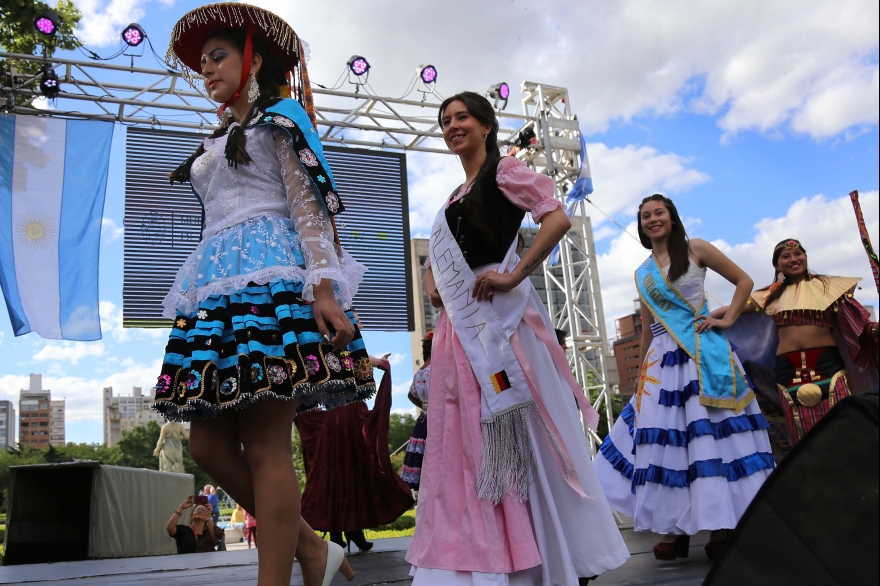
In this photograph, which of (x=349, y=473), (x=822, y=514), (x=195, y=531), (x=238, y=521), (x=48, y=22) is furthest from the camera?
(x=238, y=521)

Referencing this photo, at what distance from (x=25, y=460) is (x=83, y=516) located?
7297 millimetres

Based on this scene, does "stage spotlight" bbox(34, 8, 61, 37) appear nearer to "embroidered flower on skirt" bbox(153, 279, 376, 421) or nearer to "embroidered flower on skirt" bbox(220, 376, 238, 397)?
"embroidered flower on skirt" bbox(153, 279, 376, 421)

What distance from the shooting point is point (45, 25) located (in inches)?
320

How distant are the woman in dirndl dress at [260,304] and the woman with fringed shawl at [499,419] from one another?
1.17 feet

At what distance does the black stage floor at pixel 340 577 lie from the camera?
2.85 meters

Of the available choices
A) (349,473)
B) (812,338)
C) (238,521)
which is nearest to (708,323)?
(812,338)

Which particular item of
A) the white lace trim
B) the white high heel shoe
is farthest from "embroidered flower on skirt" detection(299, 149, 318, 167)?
the white high heel shoe

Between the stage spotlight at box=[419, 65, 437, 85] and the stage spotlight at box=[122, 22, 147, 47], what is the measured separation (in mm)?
3309

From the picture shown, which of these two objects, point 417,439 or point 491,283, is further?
point 417,439

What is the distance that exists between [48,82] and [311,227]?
7508mm

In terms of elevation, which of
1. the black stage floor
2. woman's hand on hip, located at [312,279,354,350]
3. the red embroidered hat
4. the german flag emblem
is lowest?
the black stage floor

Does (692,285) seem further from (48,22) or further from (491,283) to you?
(48,22)

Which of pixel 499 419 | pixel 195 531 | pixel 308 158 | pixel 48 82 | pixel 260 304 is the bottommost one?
pixel 195 531

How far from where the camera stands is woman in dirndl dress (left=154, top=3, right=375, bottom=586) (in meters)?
1.85
